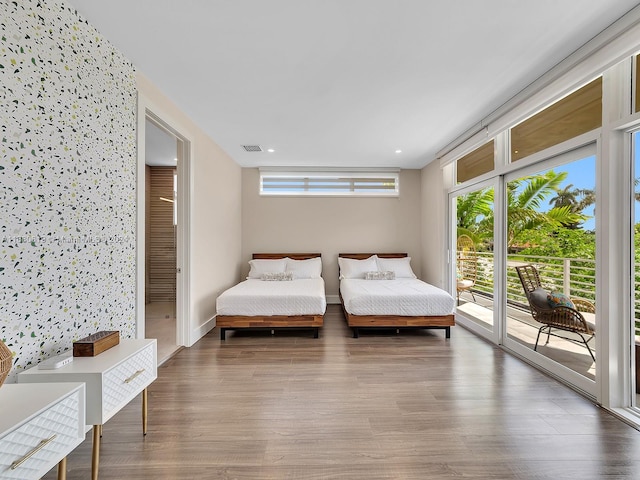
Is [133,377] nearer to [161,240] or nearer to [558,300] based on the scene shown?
[558,300]

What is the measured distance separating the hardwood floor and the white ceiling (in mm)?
2502

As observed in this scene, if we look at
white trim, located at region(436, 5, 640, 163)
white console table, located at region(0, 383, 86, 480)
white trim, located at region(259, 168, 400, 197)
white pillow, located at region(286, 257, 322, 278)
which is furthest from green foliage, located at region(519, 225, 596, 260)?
white console table, located at region(0, 383, 86, 480)

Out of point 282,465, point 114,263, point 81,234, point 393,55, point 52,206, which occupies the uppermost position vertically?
point 393,55

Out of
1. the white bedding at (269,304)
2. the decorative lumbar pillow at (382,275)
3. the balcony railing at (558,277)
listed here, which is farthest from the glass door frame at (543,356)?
the white bedding at (269,304)

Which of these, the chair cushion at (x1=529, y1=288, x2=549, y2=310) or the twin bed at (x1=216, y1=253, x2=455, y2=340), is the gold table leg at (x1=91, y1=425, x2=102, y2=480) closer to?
the twin bed at (x1=216, y1=253, x2=455, y2=340)

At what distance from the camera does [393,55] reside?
6.69 ft

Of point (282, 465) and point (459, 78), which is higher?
point (459, 78)

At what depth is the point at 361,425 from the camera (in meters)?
1.83

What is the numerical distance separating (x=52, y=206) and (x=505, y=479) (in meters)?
2.71

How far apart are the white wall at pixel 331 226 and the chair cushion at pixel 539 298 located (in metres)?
2.62

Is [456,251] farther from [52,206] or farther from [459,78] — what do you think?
[52,206]

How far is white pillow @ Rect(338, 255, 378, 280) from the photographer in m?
4.85

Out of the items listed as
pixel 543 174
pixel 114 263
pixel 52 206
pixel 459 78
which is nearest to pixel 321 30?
pixel 459 78

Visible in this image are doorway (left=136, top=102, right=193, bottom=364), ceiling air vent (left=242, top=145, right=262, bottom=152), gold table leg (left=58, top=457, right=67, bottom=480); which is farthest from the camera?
ceiling air vent (left=242, top=145, right=262, bottom=152)
